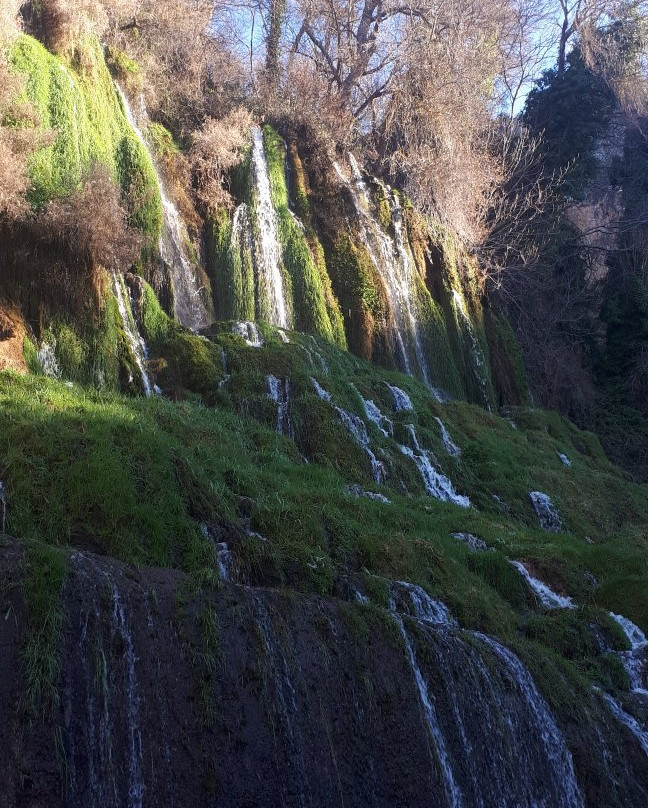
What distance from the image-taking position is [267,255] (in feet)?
66.5

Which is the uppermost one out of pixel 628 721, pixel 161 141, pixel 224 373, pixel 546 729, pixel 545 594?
pixel 161 141

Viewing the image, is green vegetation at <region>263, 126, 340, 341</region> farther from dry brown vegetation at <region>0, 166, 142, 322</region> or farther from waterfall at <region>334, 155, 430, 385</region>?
dry brown vegetation at <region>0, 166, 142, 322</region>

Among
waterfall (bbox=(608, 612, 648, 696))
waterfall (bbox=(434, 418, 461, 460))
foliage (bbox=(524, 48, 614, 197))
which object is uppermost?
foliage (bbox=(524, 48, 614, 197))

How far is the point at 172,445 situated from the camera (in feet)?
30.3

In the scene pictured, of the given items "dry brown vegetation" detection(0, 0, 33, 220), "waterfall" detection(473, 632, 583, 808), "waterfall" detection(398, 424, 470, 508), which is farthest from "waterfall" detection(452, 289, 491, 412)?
"waterfall" detection(473, 632, 583, 808)

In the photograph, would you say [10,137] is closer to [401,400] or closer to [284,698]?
[401,400]

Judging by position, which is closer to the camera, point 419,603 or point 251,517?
point 419,603

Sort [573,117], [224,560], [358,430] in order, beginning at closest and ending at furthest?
[224,560] < [358,430] < [573,117]

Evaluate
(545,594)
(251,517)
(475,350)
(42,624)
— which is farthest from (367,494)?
(475,350)

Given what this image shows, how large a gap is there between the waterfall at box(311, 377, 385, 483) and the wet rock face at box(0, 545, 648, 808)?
19.0 ft

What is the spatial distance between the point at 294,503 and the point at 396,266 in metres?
13.9

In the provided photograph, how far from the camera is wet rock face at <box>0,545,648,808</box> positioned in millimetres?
5211

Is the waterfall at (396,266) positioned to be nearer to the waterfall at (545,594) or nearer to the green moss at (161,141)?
the green moss at (161,141)

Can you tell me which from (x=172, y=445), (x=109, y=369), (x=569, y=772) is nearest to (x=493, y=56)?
(x=109, y=369)
